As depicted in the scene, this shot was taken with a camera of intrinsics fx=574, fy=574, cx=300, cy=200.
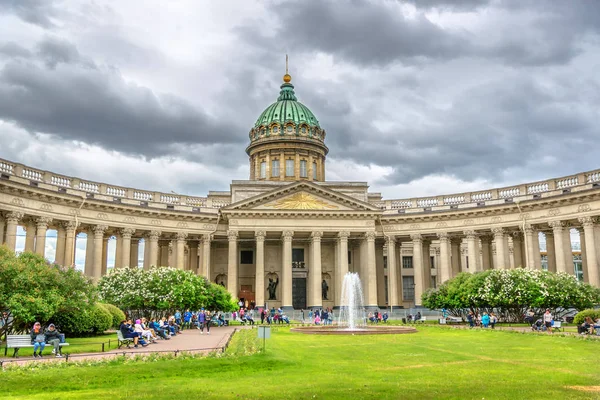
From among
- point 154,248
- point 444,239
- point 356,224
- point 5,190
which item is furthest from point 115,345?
point 444,239

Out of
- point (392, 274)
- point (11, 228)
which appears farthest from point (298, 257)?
point (11, 228)

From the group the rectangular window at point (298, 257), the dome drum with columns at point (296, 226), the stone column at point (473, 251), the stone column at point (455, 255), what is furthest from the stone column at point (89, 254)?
the stone column at point (455, 255)

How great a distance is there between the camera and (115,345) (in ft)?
90.1

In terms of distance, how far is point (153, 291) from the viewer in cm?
4212

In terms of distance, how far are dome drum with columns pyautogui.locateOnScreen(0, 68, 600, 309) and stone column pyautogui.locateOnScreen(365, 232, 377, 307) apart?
0.36 feet

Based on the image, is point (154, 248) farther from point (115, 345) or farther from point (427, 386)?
point (427, 386)

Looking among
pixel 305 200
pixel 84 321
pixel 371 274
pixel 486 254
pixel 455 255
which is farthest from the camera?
pixel 455 255

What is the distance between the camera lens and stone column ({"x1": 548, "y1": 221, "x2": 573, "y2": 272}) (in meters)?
53.2

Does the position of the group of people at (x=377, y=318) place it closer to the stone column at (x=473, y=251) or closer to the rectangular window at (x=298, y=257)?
the stone column at (x=473, y=251)

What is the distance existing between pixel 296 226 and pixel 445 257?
53.5 feet

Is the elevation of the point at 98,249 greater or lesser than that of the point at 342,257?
greater

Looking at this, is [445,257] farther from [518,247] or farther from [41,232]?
[41,232]

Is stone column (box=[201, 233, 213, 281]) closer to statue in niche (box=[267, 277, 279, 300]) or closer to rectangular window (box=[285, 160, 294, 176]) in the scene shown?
statue in niche (box=[267, 277, 279, 300])

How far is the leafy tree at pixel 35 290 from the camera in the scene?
23906mm
